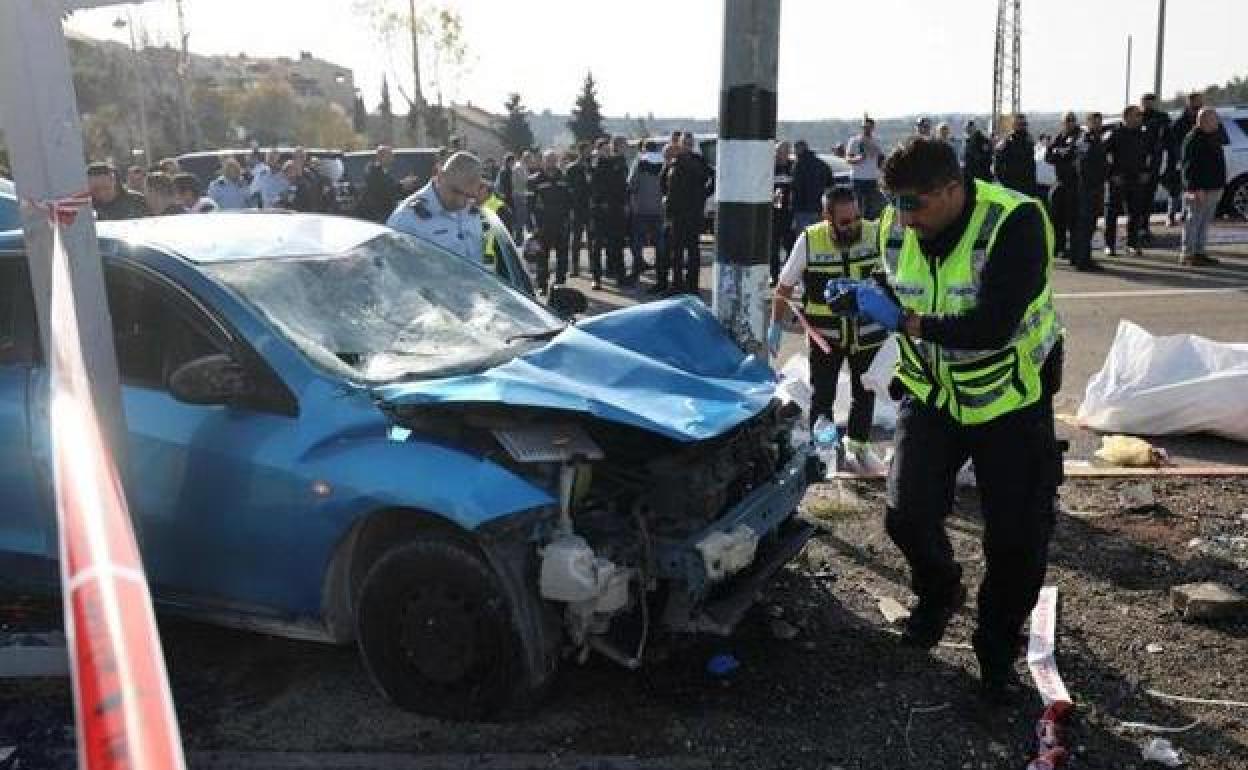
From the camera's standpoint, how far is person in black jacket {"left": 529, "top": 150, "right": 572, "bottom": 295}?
14.7m

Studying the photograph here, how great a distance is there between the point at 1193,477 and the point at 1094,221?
9.04 m

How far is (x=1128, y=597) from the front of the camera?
4.38 metres

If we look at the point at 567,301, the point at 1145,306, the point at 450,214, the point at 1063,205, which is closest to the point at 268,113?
the point at 1063,205

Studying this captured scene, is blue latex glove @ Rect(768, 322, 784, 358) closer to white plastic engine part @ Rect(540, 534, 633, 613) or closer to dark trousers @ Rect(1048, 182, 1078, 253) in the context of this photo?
white plastic engine part @ Rect(540, 534, 633, 613)

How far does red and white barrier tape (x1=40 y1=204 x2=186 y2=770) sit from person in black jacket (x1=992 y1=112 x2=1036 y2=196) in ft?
47.3

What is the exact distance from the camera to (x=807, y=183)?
13.6 metres

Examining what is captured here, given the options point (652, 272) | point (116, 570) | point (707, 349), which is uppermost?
point (116, 570)

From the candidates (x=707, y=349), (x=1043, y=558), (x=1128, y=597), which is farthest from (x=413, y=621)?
(x=1128, y=597)

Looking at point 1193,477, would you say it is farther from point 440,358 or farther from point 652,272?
point 652,272

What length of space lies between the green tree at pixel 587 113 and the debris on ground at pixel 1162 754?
52.8 meters

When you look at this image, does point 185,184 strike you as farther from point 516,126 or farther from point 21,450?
point 516,126

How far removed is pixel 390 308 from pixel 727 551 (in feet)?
5.23

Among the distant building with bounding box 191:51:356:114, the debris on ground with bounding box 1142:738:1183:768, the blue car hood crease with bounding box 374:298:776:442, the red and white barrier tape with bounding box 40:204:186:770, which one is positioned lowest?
the debris on ground with bounding box 1142:738:1183:768

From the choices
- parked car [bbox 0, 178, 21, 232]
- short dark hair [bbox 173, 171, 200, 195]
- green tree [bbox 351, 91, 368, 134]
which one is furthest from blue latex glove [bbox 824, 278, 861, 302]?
green tree [bbox 351, 91, 368, 134]
